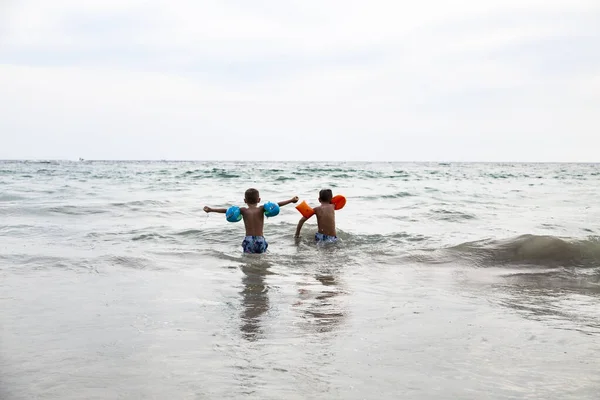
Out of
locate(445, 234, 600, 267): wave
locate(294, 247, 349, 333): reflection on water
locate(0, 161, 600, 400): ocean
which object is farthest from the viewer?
locate(445, 234, 600, 267): wave

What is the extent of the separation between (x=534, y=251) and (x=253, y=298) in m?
4.84

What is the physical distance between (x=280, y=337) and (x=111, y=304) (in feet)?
5.75

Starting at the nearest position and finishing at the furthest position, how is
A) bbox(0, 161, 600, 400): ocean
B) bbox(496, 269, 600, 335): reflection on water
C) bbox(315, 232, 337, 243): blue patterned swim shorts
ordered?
bbox(0, 161, 600, 400): ocean < bbox(496, 269, 600, 335): reflection on water < bbox(315, 232, 337, 243): blue patterned swim shorts

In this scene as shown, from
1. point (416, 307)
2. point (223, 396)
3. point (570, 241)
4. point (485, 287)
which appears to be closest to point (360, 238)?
point (570, 241)

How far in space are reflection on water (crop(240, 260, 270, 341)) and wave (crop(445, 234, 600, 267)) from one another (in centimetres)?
311

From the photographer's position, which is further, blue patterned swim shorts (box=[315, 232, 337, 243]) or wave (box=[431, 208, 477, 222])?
wave (box=[431, 208, 477, 222])

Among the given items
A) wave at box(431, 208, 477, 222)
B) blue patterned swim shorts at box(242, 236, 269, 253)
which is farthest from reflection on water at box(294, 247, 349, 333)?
wave at box(431, 208, 477, 222)

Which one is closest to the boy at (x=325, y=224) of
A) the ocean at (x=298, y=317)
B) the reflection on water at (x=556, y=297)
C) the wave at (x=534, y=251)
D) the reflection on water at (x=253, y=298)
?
the ocean at (x=298, y=317)

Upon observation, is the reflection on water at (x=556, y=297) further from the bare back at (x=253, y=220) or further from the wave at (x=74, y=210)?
the wave at (x=74, y=210)

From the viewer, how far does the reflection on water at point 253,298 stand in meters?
3.97

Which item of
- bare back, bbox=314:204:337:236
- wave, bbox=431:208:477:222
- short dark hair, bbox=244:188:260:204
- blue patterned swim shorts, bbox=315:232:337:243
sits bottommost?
blue patterned swim shorts, bbox=315:232:337:243

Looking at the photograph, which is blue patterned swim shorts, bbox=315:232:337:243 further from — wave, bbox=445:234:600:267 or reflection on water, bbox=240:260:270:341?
reflection on water, bbox=240:260:270:341

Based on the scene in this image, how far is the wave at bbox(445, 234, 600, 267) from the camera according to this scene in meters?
7.70

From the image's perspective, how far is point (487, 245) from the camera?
8.55m
